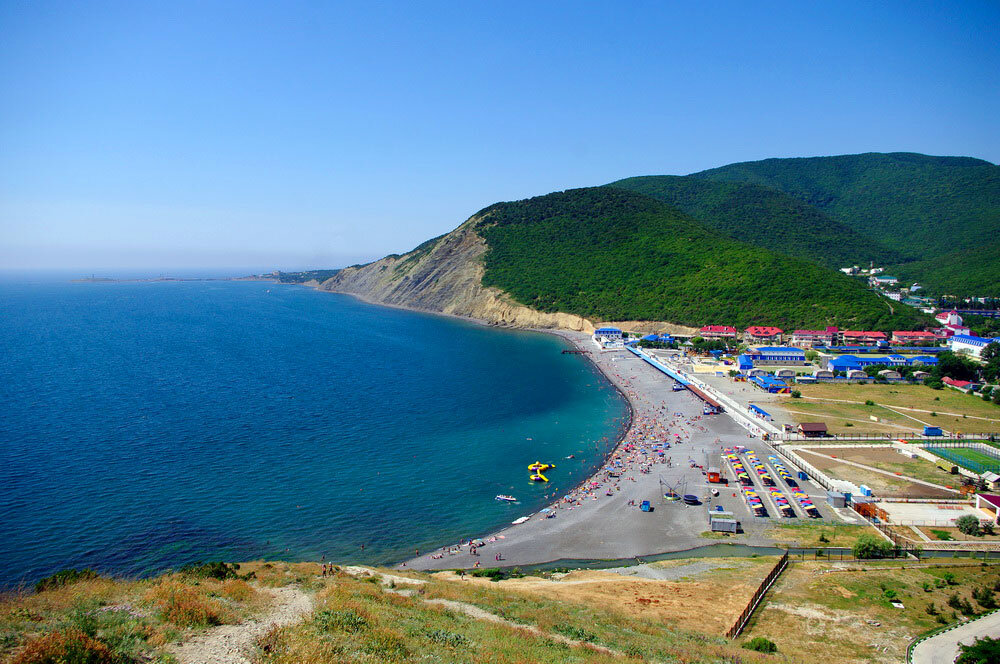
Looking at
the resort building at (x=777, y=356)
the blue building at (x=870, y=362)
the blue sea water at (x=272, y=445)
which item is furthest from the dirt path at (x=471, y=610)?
the blue building at (x=870, y=362)

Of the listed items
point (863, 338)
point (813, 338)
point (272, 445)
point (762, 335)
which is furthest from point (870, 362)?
point (272, 445)

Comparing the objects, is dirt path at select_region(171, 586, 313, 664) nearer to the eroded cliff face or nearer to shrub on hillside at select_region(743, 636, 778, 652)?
shrub on hillside at select_region(743, 636, 778, 652)

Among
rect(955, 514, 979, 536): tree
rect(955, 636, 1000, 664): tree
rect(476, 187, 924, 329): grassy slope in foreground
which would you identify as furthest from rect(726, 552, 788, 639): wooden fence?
rect(476, 187, 924, 329): grassy slope in foreground

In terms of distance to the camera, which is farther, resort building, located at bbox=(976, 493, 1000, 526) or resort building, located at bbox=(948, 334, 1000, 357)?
resort building, located at bbox=(948, 334, 1000, 357)

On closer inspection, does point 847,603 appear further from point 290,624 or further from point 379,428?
point 379,428

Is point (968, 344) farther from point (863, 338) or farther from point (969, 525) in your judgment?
point (969, 525)

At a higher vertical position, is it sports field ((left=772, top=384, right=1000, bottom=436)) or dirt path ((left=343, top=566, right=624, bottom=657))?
sports field ((left=772, top=384, right=1000, bottom=436))

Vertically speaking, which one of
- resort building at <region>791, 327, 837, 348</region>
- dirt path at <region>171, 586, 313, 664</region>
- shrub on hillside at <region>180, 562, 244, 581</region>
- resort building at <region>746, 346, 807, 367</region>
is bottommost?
shrub on hillside at <region>180, 562, 244, 581</region>

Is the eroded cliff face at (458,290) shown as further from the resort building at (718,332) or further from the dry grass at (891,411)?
the dry grass at (891,411)
